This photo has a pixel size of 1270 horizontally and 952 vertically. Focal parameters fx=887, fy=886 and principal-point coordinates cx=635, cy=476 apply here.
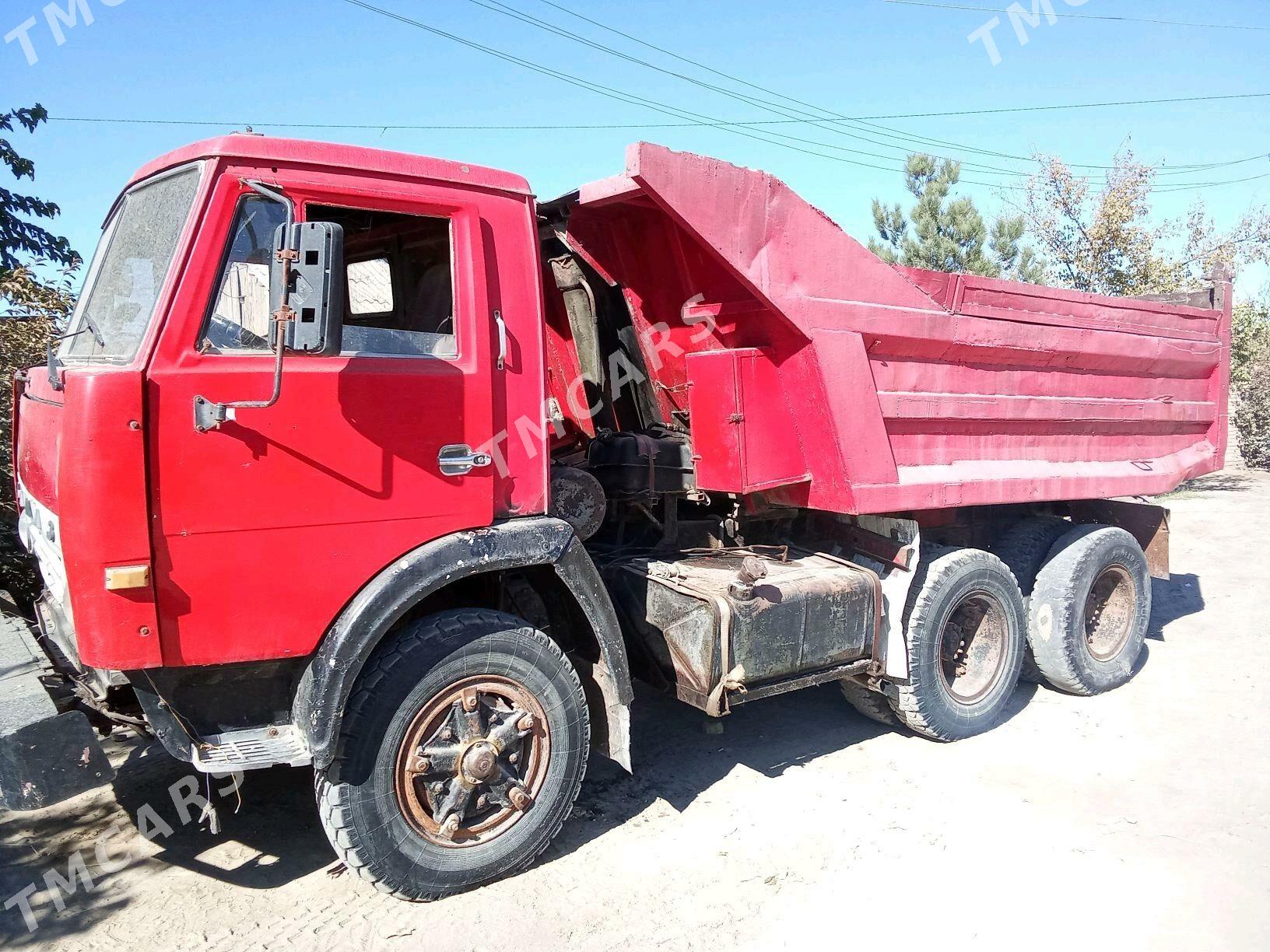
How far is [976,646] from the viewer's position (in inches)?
201

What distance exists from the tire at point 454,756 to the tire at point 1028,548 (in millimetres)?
3289

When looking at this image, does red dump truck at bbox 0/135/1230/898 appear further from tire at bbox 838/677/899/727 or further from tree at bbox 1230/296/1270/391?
tree at bbox 1230/296/1270/391

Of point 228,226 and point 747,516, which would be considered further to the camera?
Result: point 747,516

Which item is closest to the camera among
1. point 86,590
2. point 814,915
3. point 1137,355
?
point 86,590

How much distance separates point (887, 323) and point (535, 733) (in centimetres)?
253

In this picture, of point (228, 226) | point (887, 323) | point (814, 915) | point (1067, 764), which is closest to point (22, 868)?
point (228, 226)

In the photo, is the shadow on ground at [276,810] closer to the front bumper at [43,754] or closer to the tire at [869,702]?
the tire at [869,702]

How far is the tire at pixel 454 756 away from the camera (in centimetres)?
307

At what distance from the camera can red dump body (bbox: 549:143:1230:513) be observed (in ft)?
12.7

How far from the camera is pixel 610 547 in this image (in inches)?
179

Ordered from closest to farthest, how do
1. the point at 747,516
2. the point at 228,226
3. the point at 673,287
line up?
the point at 228,226
the point at 673,287
the point at 747,516

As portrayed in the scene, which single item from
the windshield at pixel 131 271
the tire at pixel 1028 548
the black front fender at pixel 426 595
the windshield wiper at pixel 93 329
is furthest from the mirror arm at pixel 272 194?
the tire at pixel 1028 548

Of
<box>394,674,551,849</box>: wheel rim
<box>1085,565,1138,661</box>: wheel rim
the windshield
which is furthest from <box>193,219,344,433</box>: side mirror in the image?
<box>1085,565,1138,661</box>: wheel rim

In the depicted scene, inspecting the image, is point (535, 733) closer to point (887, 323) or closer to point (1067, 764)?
point (887, 323)
